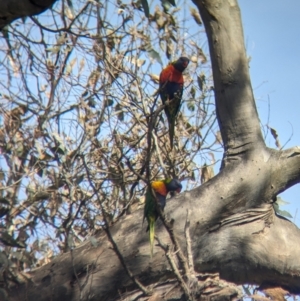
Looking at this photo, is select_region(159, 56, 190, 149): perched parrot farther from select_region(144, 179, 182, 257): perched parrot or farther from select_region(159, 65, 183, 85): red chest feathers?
select_region(144, 179, 182, 257): perched parrot

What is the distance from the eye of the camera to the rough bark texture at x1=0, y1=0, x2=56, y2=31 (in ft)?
6.61

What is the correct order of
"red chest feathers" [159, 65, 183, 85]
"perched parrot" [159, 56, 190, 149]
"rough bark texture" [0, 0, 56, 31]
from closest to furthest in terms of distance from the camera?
1. "rough bark texture" [0, 0, 56, 31]
2. "perched parrot" [159, 56, 190, 149]
3. "red chest feathers" [159, 65, 183, 85]

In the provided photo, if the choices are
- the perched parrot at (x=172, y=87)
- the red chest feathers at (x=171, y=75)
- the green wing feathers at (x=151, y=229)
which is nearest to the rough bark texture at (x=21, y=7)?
the green wing feathers at (x=151, y=229)

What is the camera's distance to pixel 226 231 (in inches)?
122

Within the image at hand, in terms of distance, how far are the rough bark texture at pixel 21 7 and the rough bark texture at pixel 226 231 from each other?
1.44m

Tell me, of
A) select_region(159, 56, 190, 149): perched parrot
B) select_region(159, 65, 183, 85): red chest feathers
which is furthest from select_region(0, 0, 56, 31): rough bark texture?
select_region(159, 65, 183, 85): red chest feathers

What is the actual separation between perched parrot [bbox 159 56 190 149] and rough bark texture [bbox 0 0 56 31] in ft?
7.85

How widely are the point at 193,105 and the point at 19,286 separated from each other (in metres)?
2.60

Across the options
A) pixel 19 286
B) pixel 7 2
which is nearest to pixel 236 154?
pixel 19 286

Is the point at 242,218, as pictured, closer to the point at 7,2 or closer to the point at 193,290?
the point at 193,290

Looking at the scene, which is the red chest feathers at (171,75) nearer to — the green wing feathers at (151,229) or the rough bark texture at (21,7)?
the green wing feathers at (151,229)

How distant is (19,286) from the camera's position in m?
3.14

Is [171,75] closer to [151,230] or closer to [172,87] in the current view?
[172,87]

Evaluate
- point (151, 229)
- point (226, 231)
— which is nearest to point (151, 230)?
point (151, 229)
